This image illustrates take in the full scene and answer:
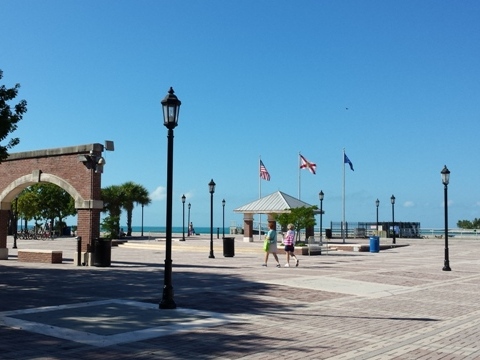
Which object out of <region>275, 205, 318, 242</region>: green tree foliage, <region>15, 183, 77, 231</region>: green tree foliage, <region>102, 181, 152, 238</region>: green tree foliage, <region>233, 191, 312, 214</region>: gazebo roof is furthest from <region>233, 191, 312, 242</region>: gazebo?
<region>15, 183, 77, 231</region>: green tree foliage

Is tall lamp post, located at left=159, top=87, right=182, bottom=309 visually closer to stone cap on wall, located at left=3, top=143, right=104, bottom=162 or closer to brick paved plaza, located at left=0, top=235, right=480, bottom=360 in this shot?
brick paved plaza, located at left=0, top=235, right=480, bottom=360

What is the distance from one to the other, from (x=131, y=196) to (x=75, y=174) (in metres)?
37.7

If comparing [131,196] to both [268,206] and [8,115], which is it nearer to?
[268,206]

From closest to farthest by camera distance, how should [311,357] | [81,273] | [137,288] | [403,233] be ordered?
[311,357], [137,288], [81,273], [403,233]

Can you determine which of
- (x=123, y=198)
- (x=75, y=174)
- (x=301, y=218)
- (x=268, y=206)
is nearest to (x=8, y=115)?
(x=75, y=174)

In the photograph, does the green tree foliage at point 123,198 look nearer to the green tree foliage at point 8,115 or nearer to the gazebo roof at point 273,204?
the gazebo roof at point 273,204

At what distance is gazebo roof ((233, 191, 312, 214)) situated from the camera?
4400 cm

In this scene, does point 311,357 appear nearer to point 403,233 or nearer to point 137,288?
point 137,288

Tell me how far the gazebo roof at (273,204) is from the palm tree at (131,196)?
16.5m

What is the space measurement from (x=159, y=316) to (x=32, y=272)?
416 inches

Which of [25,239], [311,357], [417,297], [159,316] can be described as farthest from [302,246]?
[25,239]

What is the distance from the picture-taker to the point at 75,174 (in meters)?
22.6

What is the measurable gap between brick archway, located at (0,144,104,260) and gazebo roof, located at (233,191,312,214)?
22495 millimetres

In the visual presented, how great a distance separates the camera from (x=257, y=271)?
1966 centimetres
